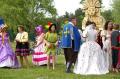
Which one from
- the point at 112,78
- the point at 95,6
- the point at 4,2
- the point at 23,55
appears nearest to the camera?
the point at 112,78

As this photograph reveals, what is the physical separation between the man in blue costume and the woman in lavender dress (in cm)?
301

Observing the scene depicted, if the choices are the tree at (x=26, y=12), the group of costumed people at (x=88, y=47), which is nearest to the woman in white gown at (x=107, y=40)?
the group of costumed people at (x=88, y=47)

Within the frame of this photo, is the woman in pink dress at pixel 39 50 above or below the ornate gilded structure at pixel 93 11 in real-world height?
below

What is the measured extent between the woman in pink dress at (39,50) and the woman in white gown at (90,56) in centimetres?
415

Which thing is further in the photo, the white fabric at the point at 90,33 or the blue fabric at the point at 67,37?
the blue fabric at the point at 67,37

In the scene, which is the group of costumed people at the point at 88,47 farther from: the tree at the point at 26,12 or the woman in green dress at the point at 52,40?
the tree at the point at 26,12

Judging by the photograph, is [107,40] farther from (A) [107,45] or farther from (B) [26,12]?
(B) [26,12]

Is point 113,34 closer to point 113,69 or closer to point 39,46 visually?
point 113,69

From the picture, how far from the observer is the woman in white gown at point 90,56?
15.8 meters

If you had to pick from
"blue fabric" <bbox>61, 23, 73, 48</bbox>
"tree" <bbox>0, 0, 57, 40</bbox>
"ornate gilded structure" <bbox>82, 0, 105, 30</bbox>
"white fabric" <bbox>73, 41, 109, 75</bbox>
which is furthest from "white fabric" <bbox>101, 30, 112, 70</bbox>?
"tree" <bbox>0, 0, 57, 40</bbox>

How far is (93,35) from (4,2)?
4748cm

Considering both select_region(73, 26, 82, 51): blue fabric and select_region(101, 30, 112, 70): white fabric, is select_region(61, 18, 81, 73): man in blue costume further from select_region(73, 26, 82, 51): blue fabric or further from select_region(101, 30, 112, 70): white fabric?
select_region(101, 30, 112, 70): white fabric

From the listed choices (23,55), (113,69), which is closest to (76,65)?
(113,69)

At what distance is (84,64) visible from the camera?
15805 millimetres
